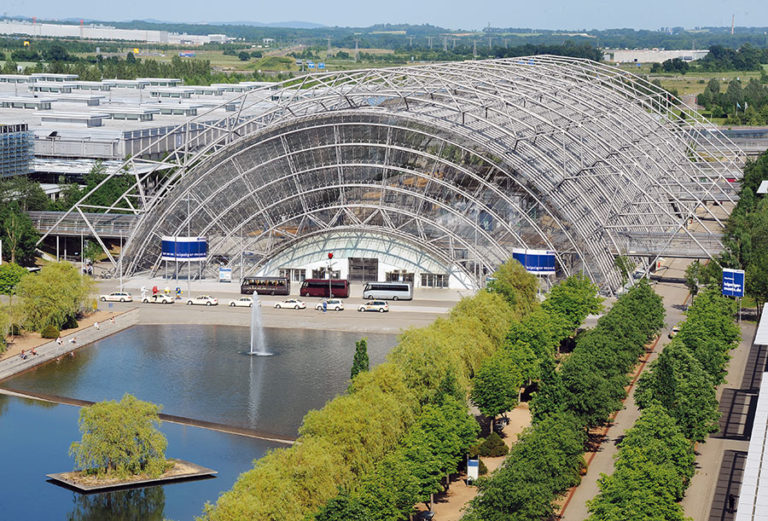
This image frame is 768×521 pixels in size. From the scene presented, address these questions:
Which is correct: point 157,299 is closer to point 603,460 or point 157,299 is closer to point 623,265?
point 623,265

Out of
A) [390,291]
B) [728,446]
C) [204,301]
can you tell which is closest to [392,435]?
[728,446]

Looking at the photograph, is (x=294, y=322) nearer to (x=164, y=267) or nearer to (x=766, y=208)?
(x=164, y=267)

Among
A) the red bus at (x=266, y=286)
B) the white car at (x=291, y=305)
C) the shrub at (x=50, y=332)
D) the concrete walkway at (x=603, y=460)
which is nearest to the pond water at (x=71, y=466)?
the shrub at (x=50, y=332)

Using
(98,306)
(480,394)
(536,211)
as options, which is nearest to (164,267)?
(98,306)

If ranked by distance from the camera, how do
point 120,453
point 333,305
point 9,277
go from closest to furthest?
point 120,453
point 9,277
point 333,305

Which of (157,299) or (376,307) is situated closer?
(376,307)

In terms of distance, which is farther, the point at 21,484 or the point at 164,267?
the point at 164,267
